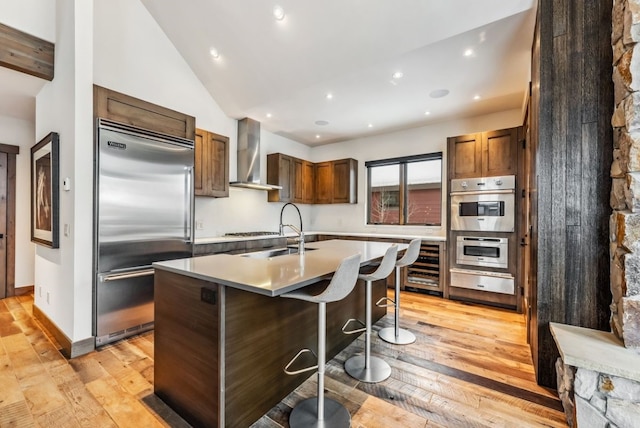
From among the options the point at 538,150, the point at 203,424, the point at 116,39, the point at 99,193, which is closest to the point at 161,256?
the point at 99,193

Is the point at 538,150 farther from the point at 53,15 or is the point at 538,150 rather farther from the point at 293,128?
the point at 53,15

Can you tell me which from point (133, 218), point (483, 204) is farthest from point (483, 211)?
point (133, 218)

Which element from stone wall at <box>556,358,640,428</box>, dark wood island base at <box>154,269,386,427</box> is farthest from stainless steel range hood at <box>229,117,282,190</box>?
stone wall at <box>556,358,640,428</box>

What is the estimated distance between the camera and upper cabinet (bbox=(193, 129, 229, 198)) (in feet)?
12.4

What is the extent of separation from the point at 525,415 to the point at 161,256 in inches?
131

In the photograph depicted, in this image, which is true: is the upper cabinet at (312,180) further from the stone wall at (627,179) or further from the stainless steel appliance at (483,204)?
Answer: the stone wall at (627,179)

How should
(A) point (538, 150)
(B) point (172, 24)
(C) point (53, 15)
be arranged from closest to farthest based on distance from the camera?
(A) point (538, 150) < (C) point (53, 15) < (B) point (172, 24)

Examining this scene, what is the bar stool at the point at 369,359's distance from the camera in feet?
6.61

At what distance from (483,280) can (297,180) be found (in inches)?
140

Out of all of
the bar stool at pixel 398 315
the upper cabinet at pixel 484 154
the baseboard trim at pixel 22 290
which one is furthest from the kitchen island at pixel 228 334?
the baseboard trim at pixel 22 290

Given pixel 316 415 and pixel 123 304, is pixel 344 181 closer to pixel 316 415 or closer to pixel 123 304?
pixel 123 304

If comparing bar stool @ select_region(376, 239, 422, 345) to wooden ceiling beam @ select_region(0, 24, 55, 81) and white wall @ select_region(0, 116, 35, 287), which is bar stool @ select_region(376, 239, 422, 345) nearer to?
wooden ceiling beam @ select_region(0, 24, 55, 81)

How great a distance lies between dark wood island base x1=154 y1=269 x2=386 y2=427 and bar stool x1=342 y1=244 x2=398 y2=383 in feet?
1.32

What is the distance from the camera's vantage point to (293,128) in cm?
511
